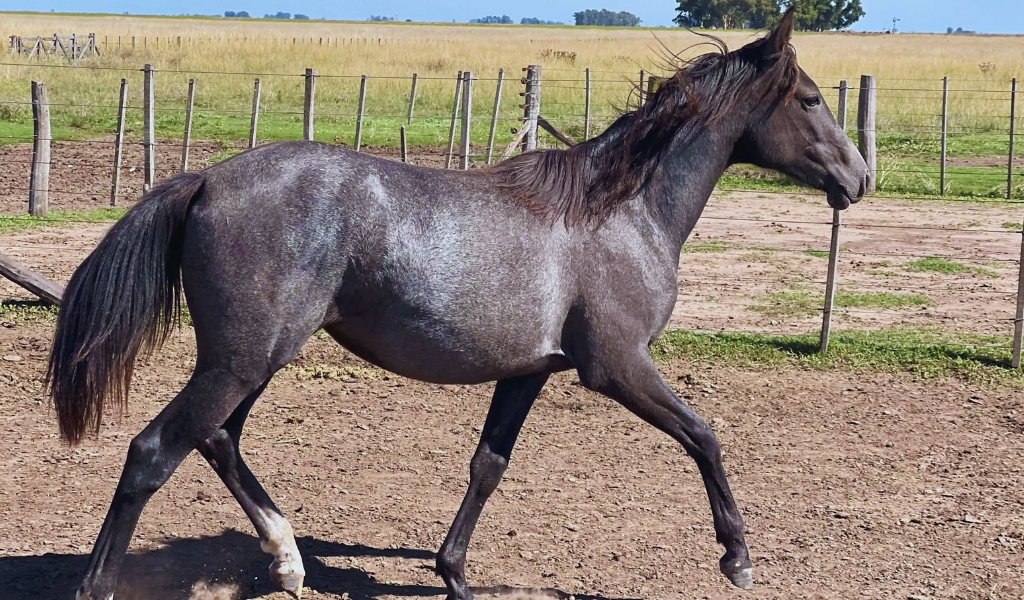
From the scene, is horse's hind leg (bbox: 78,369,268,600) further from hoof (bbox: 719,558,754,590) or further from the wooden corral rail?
the wooden corral rail

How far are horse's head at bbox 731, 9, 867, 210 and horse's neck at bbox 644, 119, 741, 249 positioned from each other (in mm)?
113

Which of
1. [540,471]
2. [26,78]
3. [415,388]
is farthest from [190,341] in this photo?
[26,78]

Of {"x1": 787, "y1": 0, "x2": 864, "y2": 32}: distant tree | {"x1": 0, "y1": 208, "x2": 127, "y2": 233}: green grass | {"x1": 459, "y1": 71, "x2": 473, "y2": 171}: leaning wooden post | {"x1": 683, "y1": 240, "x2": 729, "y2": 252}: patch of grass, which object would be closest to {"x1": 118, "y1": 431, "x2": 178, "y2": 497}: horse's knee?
{"x1": 0, "y1": 208, "x2": 127, "y2": 233}: green grass

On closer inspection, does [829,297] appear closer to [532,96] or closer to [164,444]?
[164,444]

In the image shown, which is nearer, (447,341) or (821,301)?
(447,341)

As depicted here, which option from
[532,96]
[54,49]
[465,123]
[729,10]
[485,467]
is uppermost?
[729,10]

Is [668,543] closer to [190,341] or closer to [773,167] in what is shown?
[773,167]

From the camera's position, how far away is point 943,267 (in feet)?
35.5

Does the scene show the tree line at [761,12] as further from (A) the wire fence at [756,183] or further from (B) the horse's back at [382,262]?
(B) the horse's back at [382,262]

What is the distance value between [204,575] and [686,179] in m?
2.43

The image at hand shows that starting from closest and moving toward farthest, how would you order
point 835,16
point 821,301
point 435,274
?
point 435,274 → point 821,301 → point 835,16

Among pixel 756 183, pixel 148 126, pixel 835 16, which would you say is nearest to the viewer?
pixel 148 126

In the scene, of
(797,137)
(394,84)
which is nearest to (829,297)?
(797,137)

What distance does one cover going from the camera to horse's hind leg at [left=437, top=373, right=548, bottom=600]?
14.1 feet
